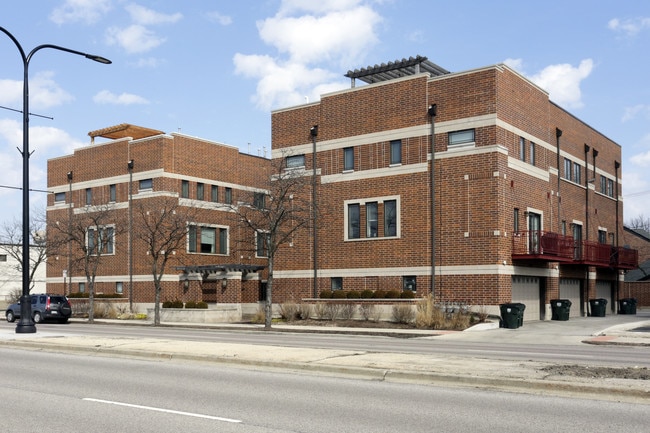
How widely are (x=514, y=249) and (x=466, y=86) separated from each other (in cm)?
839

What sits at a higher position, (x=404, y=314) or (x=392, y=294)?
(x=392, y=294)

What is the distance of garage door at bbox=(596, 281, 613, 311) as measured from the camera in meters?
47.9

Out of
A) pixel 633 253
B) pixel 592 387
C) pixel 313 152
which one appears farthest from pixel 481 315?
pixel 592 387

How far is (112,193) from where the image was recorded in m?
54.3

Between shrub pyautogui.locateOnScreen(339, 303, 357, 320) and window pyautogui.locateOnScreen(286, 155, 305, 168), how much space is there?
9.27 metres

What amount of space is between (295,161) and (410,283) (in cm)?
1033

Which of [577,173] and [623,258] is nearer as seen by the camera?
[577,173]

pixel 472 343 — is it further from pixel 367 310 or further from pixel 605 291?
pixel 605 291

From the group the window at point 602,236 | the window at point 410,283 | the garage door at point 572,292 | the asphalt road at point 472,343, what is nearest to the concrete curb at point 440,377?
the asphalt road at point 472,343

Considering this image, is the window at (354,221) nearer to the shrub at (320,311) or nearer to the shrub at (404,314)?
the shrub at (320,311)

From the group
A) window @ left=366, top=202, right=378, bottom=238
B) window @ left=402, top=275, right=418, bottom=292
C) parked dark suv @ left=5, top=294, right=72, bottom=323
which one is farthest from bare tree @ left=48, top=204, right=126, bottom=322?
window @ left=402, top=275, right=418, bottom=292

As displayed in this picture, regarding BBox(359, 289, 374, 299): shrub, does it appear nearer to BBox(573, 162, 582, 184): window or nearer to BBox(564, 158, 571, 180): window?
BBox(564, 158, 571, 180): window

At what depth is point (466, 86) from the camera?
36.0 m

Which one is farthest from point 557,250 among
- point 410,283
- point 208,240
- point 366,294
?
point 208,240
